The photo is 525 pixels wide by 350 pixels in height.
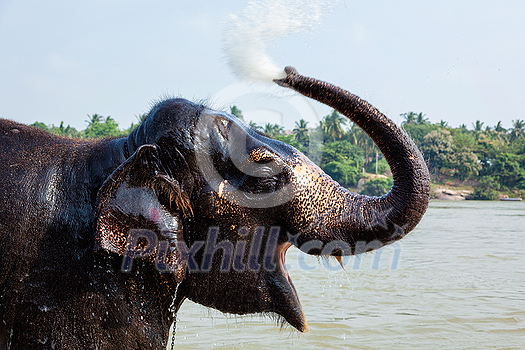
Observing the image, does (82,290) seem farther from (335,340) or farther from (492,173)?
(492,173)

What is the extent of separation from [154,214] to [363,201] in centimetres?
83

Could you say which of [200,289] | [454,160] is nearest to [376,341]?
[200,289]

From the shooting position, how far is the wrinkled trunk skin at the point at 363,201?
2018 mm

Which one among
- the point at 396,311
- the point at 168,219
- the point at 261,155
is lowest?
the point at 396,311

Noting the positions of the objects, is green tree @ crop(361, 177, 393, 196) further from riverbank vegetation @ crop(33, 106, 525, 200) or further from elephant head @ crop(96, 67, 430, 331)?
elephant head @ crop(96, 67, 430, 331)

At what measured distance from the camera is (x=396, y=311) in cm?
630

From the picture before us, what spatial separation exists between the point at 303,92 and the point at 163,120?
0.58m

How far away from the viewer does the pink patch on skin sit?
1.96 m

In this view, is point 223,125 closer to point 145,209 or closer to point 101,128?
point 145,209

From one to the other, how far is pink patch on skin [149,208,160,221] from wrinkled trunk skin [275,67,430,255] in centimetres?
55

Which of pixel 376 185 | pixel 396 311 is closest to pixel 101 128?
pixel 376 185

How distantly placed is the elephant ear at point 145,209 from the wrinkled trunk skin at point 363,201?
1.60ft

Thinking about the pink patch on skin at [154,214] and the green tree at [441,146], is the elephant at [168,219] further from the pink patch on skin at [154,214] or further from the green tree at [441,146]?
the green tree at [441,146]

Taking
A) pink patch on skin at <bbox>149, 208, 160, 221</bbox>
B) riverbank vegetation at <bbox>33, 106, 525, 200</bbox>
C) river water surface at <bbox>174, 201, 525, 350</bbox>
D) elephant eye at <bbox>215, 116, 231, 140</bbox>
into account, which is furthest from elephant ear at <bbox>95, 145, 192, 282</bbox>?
riverbank vegetation at <bbox>33, 106, 525, 200</bbox>
